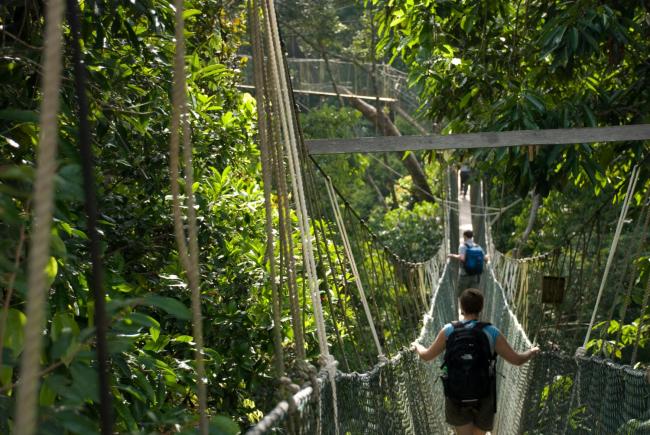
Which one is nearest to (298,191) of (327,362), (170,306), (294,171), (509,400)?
(294,171)

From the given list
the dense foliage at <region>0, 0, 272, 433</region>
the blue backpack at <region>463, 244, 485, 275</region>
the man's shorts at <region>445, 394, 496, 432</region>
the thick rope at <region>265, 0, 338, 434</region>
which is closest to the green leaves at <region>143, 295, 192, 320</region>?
the dense foliage at <region>0, 0, 272, 433</region>

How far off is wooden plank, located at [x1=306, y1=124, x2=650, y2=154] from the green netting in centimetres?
68

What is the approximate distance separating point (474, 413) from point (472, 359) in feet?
0.90

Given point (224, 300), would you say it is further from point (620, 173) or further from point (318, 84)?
point (318, 84)

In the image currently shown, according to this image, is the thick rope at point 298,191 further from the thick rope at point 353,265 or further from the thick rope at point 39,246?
the thick rope at point 39,246

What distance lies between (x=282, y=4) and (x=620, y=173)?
29.4 feet

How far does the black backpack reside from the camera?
310 centimetres

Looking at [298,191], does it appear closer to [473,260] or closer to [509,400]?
[509,400]

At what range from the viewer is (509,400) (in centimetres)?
487

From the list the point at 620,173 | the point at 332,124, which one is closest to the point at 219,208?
the point at 620,173

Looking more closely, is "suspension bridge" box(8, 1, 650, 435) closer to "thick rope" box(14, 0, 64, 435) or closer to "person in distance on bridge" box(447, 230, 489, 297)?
"thick rope" box(14, 0, 64, 435)

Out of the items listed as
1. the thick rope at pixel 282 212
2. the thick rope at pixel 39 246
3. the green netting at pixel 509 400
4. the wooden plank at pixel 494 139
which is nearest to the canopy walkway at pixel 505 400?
the green netting at pixel 509 400

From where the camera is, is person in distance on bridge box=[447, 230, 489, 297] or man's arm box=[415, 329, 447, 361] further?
person in distance on bridge box=[447, 230, 489, 297]

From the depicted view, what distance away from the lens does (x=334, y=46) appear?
14.8m
